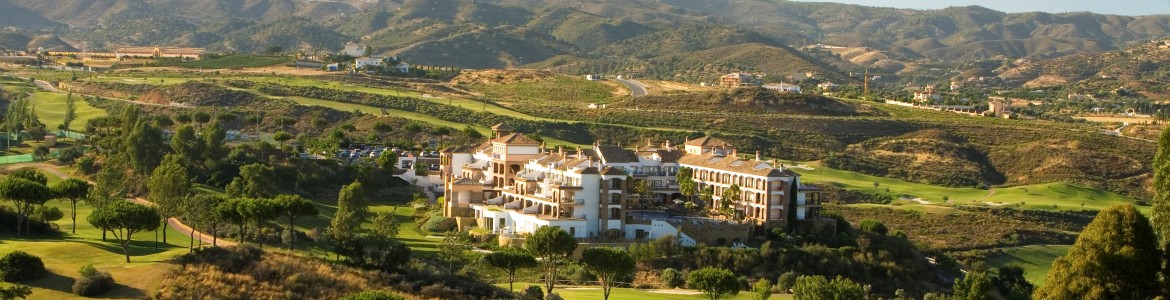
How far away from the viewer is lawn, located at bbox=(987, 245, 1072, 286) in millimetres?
60003

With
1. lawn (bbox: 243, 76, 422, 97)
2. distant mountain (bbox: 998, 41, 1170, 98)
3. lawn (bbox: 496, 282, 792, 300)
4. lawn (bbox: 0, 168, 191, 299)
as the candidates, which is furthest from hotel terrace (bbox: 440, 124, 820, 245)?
distant mountain (bbox: 998, 41, 1170, 98)

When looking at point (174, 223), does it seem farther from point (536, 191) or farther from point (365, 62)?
point (365, 62)

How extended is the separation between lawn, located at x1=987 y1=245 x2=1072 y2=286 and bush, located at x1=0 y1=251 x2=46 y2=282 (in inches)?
1545

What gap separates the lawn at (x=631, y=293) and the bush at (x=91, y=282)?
12.5 metres

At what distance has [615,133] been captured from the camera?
92188 millimetres

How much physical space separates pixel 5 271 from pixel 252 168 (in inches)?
827

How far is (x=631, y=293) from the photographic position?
1769 inches

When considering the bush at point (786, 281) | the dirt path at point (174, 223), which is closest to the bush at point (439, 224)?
the dirt path at point (174, 223)

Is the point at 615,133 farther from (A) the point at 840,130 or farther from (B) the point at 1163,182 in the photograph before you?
(B) the point at 1163,182

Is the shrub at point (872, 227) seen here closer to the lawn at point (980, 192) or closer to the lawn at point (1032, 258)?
the lawn at point (1032, 258)

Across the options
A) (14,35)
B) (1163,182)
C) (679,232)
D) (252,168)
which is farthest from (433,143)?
(14,35)

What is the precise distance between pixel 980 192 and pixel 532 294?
48.9m

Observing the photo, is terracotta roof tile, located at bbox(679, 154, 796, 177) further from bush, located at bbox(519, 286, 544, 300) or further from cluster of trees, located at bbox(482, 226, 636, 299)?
bush, located at bbox(519, 286, 544, 300)

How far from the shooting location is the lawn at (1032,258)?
60.0 m
